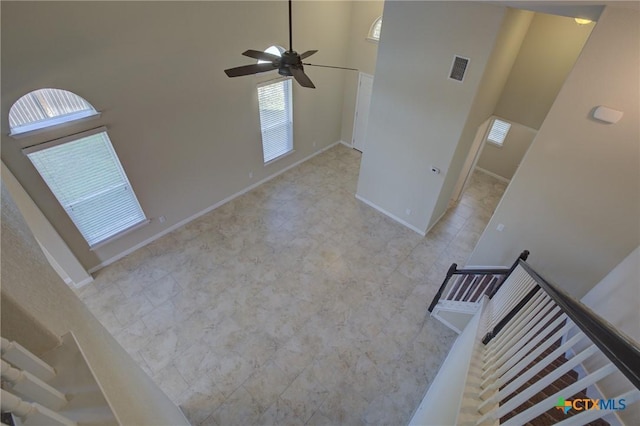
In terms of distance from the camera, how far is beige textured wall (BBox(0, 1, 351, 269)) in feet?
10.7

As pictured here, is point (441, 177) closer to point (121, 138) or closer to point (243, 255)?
point (243, 255)

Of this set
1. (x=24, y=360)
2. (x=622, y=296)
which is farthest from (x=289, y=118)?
(x=24, y=360)

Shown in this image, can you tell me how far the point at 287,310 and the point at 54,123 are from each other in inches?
155

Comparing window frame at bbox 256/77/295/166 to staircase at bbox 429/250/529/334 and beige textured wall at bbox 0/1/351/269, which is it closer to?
beige textured wall at bbox 0/1/351/269

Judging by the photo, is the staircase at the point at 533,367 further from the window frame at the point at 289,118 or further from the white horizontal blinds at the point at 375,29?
the white horizontal blinds at the point at 375,29

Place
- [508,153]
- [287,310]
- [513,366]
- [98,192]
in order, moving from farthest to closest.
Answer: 1. [508,153]
2. [287,310]
3. [98,192]
4. [513,366]

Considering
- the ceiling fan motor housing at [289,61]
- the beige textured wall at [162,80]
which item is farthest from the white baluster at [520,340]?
the beige textured wall at [162,80]

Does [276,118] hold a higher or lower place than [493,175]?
higher

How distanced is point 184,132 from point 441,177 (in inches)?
176

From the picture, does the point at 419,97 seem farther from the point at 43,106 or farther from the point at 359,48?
the point at 43,106

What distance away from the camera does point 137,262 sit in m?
5.14

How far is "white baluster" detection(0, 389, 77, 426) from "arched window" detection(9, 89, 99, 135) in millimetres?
4220

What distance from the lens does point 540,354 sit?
Result: 6.72 ft

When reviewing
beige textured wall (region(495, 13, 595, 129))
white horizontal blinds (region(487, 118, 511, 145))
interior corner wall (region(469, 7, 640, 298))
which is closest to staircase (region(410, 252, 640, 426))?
interior corner wall (region(469, 7, 640, 298))
